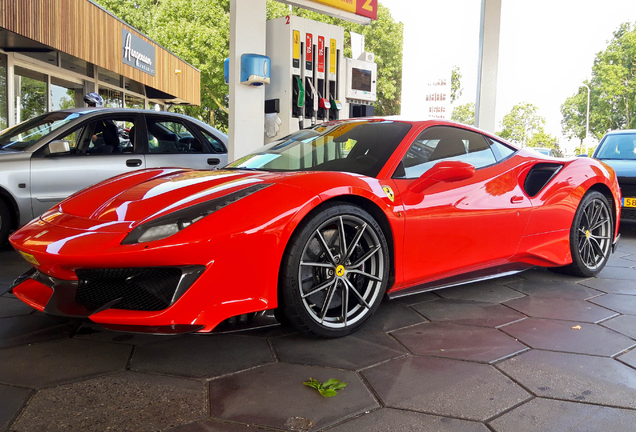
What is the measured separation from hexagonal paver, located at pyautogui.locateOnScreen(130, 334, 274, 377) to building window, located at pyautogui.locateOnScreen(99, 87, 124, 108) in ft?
44.8

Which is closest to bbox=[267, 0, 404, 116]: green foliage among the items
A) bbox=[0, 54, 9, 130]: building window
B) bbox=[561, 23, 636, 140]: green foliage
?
bbox=[561, 23, 636, 140]: green foliage

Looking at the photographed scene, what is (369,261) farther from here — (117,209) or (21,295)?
(21,295)

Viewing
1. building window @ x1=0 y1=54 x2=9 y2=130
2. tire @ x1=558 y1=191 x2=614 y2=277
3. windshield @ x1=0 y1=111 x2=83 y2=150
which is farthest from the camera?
building window @ x1=0 y1=54 x2=9 y2=130

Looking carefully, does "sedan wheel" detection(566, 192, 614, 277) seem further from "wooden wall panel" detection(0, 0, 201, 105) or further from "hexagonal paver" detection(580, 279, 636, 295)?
"wooden wall panel" detection(0, 0, 201, 105)

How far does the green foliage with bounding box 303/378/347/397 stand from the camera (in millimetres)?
1846

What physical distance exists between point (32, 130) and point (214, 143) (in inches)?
69.6

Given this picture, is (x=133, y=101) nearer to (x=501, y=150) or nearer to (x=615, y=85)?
(x=501, y=150)

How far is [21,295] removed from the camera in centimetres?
231

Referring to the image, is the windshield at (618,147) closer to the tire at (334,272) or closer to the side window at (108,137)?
the tire at (334,272)

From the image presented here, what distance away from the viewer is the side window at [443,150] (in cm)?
284

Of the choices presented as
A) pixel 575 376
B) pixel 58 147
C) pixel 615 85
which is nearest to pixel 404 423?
pixel 575 376

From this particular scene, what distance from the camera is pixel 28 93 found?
10.8m

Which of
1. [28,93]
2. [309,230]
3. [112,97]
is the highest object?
[112,97]

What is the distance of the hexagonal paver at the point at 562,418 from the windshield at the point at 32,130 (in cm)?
466
